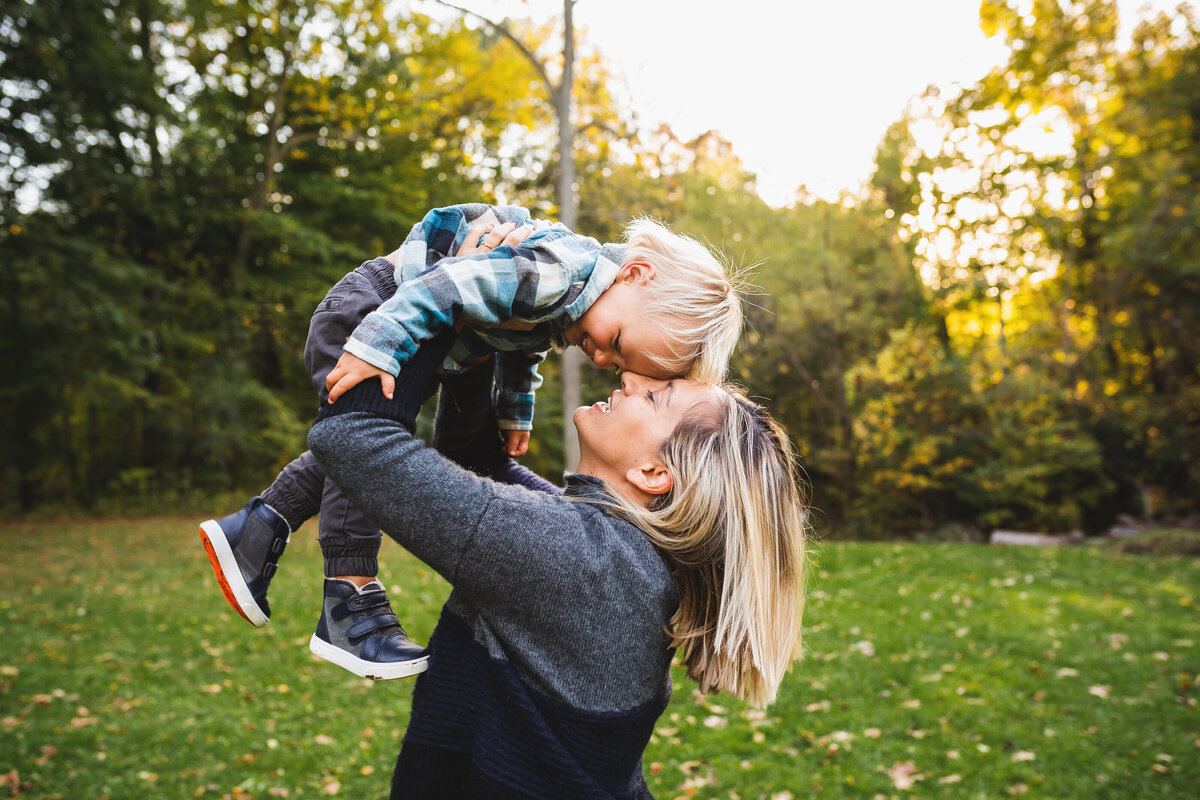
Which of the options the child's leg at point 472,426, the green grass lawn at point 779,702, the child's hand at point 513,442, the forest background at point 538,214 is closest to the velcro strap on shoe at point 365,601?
the child's leg at point 472,426

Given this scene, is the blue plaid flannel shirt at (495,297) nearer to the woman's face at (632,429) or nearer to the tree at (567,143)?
the woman's face at (632,429)

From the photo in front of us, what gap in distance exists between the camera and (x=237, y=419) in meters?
15.4

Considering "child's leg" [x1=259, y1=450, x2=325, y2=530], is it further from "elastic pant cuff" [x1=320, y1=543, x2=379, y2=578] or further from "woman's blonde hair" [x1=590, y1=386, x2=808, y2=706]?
"woman's blonde hair" [x1=590, y1=386, x2=808, y2=706]

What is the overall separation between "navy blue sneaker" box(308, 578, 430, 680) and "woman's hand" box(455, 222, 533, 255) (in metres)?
0.80

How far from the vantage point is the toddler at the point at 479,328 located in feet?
5.23

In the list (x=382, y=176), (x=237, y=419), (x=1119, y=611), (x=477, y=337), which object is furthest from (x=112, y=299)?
(x=1119, y=611)

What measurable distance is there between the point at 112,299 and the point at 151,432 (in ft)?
20.3

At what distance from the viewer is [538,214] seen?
11930mm

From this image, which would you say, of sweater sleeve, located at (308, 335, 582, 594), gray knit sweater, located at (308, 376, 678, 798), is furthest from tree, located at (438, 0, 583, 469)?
sweater sleeve, located at (308, 335, 582, 594)

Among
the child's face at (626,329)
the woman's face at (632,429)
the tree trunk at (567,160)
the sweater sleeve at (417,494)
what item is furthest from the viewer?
the tree trunk at (567,160)

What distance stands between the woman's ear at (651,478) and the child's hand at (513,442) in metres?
0.45

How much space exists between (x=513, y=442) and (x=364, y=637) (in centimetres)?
63

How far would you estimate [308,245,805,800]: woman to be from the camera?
1.36 meters

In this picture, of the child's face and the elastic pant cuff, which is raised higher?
the child's face
